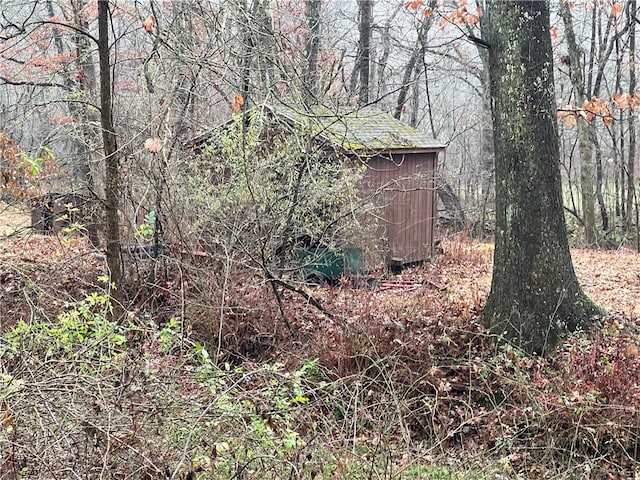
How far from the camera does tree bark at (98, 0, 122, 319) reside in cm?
586

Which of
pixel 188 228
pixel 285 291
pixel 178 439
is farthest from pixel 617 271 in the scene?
pixel 178 439

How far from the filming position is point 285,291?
8430mm

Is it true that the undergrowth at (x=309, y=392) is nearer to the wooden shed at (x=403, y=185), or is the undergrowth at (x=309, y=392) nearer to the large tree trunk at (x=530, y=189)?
the large tree trunk at (x=530, y=189)

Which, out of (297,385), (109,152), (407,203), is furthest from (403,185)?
(297,385)

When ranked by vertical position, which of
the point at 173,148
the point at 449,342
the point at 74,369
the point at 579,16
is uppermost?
the point at 579,16

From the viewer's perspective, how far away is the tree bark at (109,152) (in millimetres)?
5859

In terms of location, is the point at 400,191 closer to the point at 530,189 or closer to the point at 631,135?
the point at 530,189

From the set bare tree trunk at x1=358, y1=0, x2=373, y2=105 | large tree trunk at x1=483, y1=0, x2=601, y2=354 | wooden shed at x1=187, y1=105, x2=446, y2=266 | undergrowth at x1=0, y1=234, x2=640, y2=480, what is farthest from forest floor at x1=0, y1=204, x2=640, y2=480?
bare tree trunk at x1=358, y1=0, x2=373, y2=105

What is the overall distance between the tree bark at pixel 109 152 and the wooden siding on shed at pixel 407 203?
6.23 meters

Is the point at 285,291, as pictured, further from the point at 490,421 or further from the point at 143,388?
the point at 143,388

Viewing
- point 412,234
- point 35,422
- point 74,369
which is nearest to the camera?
point 35,422

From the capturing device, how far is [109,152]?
6039 millimetres

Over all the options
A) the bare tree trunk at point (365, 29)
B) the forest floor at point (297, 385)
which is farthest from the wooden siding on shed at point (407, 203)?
the bare tree trunk at point (365, 29)

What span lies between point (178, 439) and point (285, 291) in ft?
16.0
